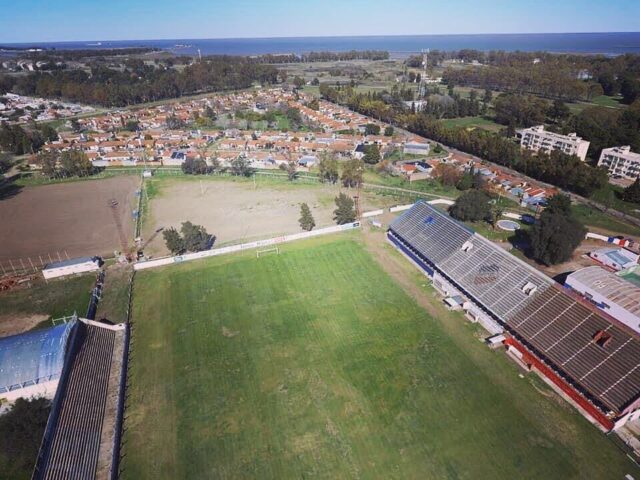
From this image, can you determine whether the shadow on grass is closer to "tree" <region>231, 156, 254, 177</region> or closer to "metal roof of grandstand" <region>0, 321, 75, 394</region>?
"tree" <region>231, 156, 254, 177</region>

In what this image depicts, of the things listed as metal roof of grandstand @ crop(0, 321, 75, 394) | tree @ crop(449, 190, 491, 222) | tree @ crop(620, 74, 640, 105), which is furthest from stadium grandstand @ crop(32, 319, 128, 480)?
tree @ crop(620, 74, 640, 105)

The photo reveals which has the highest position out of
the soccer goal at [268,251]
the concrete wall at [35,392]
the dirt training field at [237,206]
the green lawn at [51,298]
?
the concrete wall at [35,392]

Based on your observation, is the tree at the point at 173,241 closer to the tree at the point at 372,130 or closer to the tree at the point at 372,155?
the tree at the point at 372,155

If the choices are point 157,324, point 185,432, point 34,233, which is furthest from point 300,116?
point 185,432

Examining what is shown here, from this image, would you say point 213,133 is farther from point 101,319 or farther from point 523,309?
point 523,309

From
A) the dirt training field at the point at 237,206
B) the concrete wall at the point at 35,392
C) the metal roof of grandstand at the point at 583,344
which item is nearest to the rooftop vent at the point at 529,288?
the metal roof of grandstand at the point at 583,344

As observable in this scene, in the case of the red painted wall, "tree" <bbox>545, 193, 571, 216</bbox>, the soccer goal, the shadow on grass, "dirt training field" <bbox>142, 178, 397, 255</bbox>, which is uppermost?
"tree" <bbox>545, 193, 571, 216</bbox>
